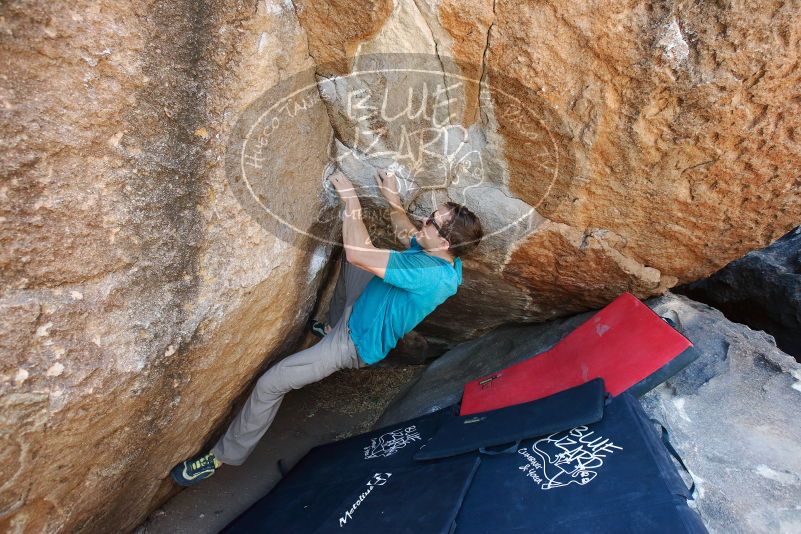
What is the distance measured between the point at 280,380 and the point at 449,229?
3.09 feet

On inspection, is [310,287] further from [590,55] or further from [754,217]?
[754,217]

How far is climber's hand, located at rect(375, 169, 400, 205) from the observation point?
7.32ft

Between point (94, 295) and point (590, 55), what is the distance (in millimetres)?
1590

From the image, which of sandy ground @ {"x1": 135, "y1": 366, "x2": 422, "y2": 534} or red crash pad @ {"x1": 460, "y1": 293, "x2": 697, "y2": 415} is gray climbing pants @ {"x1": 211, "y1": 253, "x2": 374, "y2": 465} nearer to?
sandy ground @ {"x1": 135, "y1": 366, "x2": 422, "y2": 534}

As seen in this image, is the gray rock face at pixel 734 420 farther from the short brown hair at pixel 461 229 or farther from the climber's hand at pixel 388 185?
the climber's hand at pixel 388 185

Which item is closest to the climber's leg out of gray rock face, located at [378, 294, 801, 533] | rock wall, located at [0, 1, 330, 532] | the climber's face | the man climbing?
the man climbing

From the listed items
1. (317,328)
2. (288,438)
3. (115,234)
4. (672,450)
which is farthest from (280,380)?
(672,450)

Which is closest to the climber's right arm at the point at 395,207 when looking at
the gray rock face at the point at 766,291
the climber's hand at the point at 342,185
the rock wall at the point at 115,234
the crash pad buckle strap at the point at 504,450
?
the climber's hand at the point at 342,185

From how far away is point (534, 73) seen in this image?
1784 mm

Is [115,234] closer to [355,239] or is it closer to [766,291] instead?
[355,239]

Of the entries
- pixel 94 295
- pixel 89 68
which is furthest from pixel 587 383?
pixel 89 68

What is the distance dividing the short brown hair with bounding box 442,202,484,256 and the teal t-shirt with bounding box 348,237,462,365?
8cm

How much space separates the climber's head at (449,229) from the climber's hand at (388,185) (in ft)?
0.62

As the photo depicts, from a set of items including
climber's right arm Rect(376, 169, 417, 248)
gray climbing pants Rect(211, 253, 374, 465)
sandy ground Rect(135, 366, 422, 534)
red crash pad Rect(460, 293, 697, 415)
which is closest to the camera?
red crash pad Rect(460, 293, 697, 415)
